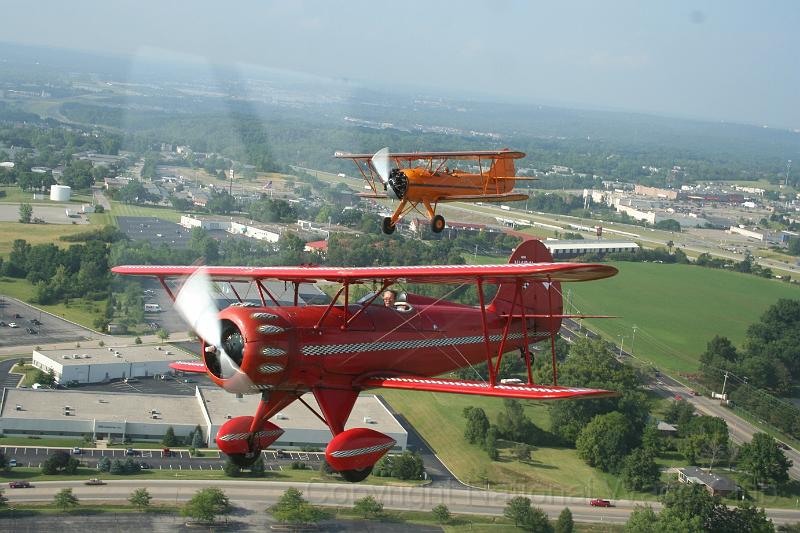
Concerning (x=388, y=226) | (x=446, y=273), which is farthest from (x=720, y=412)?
(x=446, y=273)

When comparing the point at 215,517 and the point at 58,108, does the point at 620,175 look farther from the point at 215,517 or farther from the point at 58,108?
the point at 215,517

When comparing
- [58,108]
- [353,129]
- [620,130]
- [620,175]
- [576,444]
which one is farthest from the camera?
[620,130]

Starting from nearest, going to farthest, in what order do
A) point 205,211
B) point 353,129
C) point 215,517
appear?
point 215,517
point 205,211
point 353,129

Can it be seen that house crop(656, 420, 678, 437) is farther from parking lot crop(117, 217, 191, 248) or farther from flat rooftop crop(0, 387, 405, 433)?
parking lot crop(117, 217, 191, 248)

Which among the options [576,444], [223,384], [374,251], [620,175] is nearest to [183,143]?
[374,251]

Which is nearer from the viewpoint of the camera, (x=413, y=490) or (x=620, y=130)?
(x=413, y=490)
